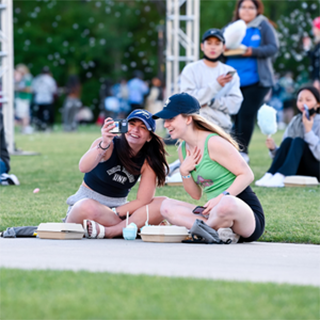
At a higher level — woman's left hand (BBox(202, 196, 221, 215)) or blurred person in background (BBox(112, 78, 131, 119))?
woman's left hand (BBox(202, 196, 221, 215))

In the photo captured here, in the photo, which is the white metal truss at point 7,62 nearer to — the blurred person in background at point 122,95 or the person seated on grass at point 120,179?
the person seated on grass at point 120,179

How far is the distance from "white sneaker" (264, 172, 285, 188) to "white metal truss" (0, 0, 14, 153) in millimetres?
5910

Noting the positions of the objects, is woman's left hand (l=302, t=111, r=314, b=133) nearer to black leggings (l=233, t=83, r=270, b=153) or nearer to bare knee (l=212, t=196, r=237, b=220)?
black leggings (l=233, t=83, r=270, b=153)

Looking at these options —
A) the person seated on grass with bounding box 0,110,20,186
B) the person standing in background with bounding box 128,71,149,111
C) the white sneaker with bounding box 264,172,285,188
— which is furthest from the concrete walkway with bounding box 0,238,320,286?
the person standing in background with bounding box 128,71,149,111

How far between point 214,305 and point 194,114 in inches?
86.2

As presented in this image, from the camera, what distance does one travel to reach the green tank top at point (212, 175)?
15.4 feet

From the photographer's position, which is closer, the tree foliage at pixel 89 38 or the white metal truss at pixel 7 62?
the white metal truss at pixel 7 62

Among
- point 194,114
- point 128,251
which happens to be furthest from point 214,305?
point 194,114

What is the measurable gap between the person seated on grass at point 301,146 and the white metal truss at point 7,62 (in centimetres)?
589

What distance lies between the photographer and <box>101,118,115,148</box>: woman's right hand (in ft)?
15.2

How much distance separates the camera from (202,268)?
3574 mm

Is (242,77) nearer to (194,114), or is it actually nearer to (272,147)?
(272,147)

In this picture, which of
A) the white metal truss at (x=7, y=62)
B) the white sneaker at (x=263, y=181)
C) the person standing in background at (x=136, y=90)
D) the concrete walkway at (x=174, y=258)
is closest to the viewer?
the concrete walkway at (x=174, y=258)

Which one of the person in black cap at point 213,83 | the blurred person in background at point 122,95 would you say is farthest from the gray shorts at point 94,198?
the blurred person in background at point 122,95
